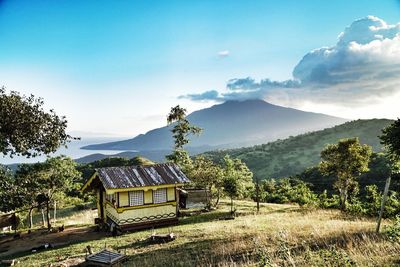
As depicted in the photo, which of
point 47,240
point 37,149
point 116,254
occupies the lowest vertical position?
point 47,240

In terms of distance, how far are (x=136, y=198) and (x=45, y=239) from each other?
808 centimetres

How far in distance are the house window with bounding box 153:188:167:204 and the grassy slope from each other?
7514cm

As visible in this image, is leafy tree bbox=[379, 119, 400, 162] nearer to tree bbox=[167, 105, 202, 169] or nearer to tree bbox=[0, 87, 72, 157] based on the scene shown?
tree bbox=[0, 87, 72, 157]

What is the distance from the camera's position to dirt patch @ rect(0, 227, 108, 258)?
2355 centimetres

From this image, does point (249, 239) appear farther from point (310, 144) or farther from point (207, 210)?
point (310, 144)

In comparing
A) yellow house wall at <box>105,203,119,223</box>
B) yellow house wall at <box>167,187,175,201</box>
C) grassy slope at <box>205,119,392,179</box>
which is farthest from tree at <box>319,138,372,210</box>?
grassy slope at <box>205,119,392,179</box>

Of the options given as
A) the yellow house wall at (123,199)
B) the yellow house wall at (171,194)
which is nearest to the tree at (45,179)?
the yellow house wall at (123,199)

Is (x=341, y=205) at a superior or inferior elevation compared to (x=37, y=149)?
inferior

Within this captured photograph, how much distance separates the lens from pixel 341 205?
30.7 m

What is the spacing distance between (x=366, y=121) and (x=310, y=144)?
91.9 feet

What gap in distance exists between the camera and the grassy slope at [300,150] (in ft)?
344

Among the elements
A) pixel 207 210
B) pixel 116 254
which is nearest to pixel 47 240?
pixel 116 254

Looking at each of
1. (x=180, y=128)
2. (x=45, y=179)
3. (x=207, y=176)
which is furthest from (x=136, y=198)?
(x=180, y=128)

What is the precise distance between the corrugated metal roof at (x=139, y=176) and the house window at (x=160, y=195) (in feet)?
2.89
